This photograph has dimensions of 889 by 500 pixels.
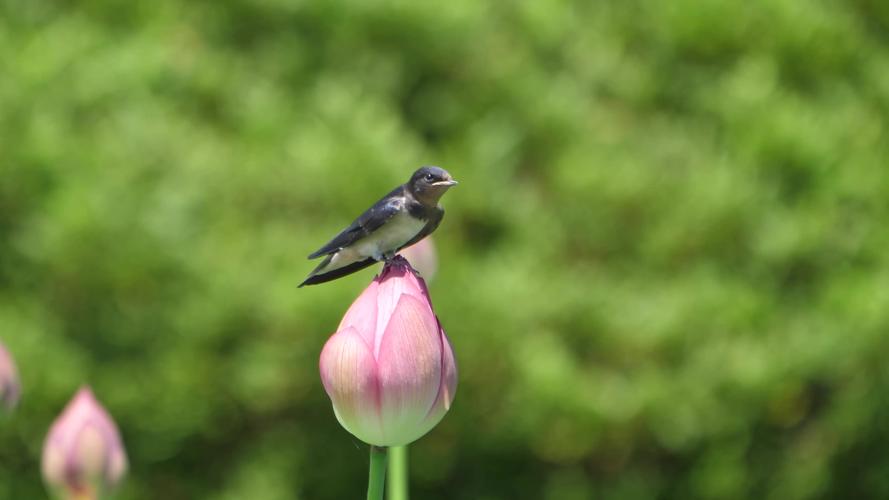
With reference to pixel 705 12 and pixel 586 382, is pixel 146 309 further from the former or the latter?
pixel 705 12

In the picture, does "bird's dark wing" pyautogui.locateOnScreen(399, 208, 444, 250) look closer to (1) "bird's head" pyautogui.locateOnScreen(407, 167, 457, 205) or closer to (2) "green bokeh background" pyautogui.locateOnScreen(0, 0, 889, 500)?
(1) "bird's head" pyautogui.locateOnScreen(407, 167, 457, 205)

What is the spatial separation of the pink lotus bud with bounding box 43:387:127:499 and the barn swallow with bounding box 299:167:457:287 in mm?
349

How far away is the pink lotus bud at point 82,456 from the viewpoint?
118cm

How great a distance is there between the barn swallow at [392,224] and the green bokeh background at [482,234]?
1367 millimetres

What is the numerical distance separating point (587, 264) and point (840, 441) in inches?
26.6

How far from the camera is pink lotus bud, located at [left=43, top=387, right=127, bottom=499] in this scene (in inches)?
46.6

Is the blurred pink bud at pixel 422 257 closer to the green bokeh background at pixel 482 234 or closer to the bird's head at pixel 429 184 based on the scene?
the bird's head at pixel 429 184

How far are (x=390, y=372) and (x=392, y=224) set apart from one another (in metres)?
0.16

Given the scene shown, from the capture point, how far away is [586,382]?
2.66 metres

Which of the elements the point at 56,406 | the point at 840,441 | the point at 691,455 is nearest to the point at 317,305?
the point at 56,406

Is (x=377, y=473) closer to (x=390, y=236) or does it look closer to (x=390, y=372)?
(x=390, y=372)

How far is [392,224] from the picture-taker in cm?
95

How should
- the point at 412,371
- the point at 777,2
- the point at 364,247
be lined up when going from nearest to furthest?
1. the point at 412,371
2. the point at 364,247
3. the point at 777,2

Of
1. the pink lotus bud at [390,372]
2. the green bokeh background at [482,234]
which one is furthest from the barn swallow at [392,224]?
the green bokeh background at [482,234]
